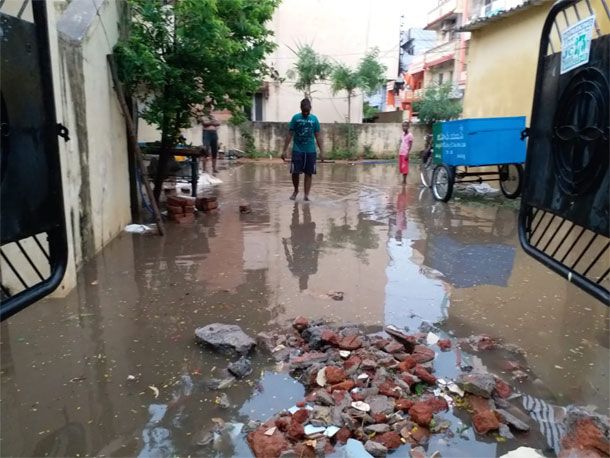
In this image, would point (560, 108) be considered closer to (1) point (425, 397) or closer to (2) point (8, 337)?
(1) point (425, 397)

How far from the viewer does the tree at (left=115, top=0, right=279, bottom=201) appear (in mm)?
6164

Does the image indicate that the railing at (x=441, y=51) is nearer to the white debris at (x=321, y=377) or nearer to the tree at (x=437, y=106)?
the tree at (x=437, y=106)

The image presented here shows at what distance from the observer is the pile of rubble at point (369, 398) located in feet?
7.47

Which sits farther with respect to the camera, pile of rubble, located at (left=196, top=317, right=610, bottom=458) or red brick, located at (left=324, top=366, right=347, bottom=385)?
red brick, located at (left=324, top=366, right=347, bottom=385)

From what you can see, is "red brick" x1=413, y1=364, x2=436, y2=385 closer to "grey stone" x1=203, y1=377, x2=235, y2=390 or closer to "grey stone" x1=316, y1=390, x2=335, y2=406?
"grey stone" x1=316, y1=390, x2=335, y2=406

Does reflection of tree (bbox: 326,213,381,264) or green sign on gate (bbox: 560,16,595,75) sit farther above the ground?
green sign on gate (bbox: 560,16,595,75)

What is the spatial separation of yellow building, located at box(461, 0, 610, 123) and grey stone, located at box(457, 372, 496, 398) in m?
8.22

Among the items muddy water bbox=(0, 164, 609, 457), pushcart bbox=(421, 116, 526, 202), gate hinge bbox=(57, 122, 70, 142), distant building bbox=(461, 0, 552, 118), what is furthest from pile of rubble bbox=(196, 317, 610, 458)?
distant building bbox=(461, 0, 552, 118)

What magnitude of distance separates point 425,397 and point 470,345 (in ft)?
2.74

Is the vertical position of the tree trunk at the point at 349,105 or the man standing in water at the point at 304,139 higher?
the tree trunk at the point at 349,105

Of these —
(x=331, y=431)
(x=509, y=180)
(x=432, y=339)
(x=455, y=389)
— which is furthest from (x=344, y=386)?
(x=509, y=180)

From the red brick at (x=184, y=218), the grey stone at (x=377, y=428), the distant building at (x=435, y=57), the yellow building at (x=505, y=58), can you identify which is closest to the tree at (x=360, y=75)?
the distant building at (x=435, y=57)

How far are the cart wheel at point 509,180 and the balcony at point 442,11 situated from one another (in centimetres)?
2708

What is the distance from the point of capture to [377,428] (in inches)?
91.4
